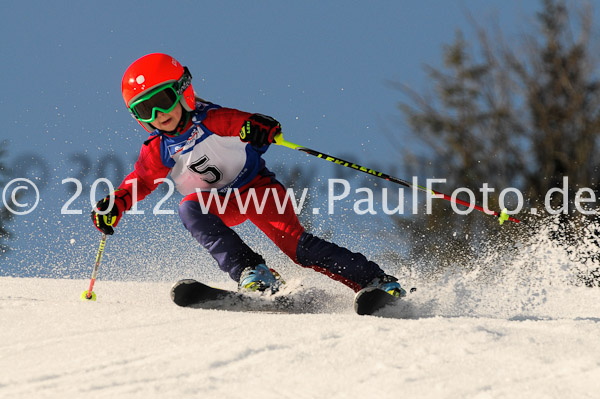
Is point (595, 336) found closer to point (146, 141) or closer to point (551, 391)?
point (551, 391)

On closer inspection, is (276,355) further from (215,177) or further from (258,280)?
(215,177)

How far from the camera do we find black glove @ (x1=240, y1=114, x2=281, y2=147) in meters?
3.95

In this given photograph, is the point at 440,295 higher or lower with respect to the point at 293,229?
lower

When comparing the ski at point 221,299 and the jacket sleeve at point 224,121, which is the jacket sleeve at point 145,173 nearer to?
the jacket sleeve at point 224,121

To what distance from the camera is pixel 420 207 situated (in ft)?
37.0

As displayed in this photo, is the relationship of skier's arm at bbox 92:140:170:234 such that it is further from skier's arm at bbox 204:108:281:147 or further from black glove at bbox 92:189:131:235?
skier's arm at bbox 204:108:281:147

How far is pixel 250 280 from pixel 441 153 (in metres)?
9.05

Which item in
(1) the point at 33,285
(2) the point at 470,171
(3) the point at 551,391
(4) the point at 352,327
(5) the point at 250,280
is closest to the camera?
(3) the point at 551,391

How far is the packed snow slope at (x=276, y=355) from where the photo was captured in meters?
2.03

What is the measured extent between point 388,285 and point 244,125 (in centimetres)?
138

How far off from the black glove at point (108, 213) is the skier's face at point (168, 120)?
554 millimetres

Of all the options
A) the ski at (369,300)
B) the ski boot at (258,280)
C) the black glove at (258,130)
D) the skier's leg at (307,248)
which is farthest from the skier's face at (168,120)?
the ski at (369,300)

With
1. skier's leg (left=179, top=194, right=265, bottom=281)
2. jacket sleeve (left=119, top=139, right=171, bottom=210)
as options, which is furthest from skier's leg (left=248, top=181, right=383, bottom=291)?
jacket sleeve (left=119, top=139, right=171, bottom=210)

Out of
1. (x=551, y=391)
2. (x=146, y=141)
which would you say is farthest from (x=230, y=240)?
(x=551, y=391)
